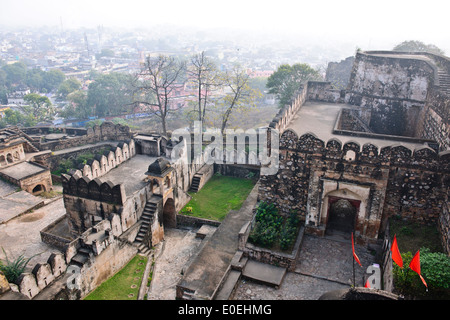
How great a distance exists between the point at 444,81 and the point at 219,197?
536 inches

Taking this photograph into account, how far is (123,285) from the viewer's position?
14211 millimetres

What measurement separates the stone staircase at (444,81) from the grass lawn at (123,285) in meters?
16.5

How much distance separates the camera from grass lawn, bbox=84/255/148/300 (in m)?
13.5

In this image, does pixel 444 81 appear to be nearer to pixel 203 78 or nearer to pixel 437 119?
pixel 437 119

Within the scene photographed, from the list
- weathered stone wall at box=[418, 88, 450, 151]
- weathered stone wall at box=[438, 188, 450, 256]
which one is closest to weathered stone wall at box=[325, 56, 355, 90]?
weathered stone wall at box=[418, 88, 450, 151]

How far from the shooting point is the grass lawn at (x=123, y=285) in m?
13.5

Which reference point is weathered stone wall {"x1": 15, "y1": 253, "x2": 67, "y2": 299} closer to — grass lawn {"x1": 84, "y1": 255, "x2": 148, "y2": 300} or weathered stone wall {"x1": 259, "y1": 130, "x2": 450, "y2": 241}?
grass lawn {"x1": 84, "y1": 255, "x2": 148, "y2": 300}

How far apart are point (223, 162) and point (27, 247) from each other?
12.5 meters

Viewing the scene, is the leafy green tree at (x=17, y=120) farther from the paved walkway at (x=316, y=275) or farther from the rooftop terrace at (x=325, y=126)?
the paved walkway at (x=316, y=275)

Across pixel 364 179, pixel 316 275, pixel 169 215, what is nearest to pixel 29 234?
pixel 169 215

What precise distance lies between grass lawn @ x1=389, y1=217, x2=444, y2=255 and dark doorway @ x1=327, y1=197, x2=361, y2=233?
199 centimetres
